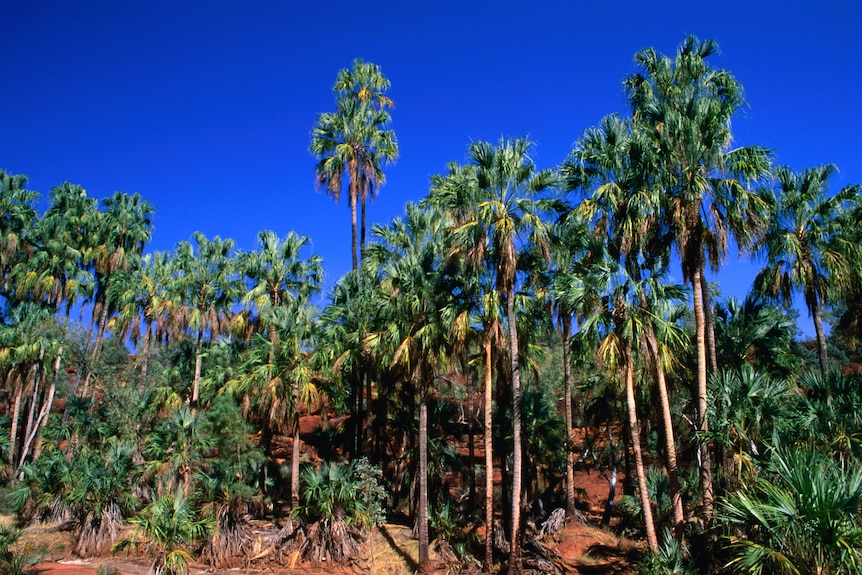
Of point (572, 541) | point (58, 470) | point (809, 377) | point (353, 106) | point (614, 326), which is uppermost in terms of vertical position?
point (353, 106)

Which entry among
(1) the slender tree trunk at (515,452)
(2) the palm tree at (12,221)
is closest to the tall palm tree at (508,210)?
(1) the slender tree trunk at (515,452)

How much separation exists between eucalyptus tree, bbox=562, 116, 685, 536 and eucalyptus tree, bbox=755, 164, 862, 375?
5440mm

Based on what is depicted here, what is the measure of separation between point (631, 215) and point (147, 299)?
2772 centimetres

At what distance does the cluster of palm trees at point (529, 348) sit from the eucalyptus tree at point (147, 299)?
860 millimetres

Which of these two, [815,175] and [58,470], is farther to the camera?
[58,470]

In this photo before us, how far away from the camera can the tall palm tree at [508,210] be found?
18.8 metres

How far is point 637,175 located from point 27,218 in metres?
35.3

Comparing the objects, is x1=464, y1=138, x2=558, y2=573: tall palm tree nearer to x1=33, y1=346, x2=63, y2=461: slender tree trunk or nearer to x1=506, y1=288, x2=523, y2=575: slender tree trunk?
x1=506, y1=288, x2=523, y2=575: slender tree trunk

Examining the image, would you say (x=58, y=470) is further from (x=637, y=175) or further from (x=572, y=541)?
(x=637, y=175)

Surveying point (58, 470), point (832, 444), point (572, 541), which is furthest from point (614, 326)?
point (58, 470)

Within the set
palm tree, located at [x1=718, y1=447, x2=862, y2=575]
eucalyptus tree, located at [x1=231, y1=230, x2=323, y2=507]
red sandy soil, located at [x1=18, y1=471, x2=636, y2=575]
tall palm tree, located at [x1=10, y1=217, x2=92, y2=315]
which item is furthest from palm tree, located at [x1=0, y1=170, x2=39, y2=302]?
palm tree, located at [x1=718, y1=447, x2=862, y2=575]

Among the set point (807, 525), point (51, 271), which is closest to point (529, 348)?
point (807, 525)

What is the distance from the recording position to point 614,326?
1681 centimetres

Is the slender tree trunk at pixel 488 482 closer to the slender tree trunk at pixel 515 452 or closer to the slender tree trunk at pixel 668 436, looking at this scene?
the slender tree trunk at pixel 515 452
